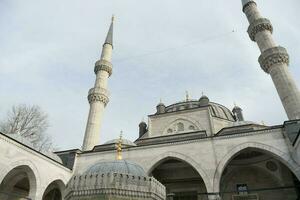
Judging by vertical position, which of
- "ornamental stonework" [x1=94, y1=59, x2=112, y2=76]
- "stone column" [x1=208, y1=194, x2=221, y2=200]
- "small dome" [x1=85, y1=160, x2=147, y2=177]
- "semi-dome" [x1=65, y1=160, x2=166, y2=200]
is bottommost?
"semi-dome" [x1=65, y1=160, x2=166, y2=200]

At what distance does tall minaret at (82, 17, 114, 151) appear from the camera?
56.1 ft

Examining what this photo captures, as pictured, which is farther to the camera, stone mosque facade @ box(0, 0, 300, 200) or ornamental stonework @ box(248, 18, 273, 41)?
ornamental stonework @ box(248, 18, 273, 41)

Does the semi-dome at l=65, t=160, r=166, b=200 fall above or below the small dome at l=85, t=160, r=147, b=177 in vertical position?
below

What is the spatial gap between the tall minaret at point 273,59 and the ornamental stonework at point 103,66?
38.0 feet

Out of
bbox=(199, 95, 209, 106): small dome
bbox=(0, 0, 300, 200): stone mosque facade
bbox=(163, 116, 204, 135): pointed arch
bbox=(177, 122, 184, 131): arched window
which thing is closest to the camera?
bbox=(0, 0, 300, 200): stone mosque facade

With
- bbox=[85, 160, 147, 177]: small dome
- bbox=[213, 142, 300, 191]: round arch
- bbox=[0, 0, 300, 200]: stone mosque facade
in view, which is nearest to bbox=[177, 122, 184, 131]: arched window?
bbox=[0, 0, 300, 200]: stone mosque facade

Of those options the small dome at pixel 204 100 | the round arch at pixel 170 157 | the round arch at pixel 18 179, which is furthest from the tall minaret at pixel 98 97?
the small dome at pixel 204 100

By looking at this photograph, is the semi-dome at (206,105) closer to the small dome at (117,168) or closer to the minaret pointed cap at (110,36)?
the minaret pointed cap at (110,36)

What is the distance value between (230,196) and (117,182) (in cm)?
1196

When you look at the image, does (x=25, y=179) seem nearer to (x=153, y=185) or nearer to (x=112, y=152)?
(x=112, y=152)

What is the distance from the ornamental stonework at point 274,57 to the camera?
51.9 ft

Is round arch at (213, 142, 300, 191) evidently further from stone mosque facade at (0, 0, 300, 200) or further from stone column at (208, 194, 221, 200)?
stone column at (208, 194, 221, 200)

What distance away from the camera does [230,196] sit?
13484mm

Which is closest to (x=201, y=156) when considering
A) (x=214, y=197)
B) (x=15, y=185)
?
(x=214, y=197)
